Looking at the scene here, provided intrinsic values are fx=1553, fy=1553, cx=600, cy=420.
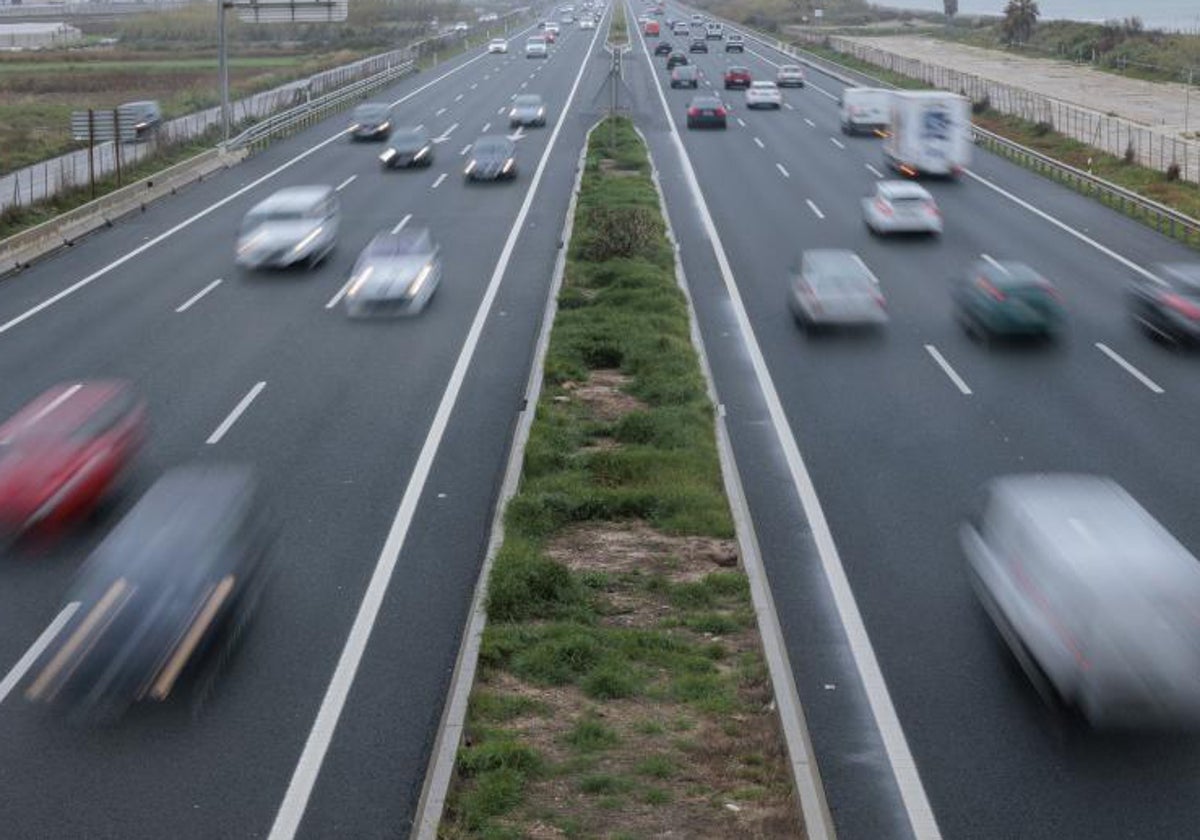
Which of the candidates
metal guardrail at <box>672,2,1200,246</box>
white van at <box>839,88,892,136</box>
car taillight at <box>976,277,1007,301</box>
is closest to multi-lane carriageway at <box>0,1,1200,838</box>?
metal guardrail at <box>672,2,1200,246</box>

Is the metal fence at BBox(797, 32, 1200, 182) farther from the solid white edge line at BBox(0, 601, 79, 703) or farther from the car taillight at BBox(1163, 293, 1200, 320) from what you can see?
the solid white edge line at BBox(0, 601, 79, 703)

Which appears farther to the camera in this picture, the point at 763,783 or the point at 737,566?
the point at 737,566

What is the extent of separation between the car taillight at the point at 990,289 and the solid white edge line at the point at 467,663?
8238 millimetres

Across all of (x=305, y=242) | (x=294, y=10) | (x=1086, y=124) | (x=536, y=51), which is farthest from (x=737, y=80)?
(x=305, y=242)

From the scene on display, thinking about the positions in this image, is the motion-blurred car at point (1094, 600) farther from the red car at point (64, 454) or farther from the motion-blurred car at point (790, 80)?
the motion-blurred car at point (790, 80)

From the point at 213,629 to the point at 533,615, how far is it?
3.06 metres

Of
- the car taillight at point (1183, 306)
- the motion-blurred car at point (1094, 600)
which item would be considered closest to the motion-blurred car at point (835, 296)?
the car taillight at point (1183, 306)

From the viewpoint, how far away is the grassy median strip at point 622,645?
11520 millimetres

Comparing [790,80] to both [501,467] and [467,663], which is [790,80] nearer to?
[501,467]

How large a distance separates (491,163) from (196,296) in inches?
711

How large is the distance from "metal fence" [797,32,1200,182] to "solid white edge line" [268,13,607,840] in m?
32.9

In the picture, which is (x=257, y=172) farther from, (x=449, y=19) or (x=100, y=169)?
(x=449, y=19)

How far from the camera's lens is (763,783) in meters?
11.9

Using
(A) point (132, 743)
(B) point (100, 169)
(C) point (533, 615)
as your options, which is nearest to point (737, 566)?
(C) point (533, 615)
